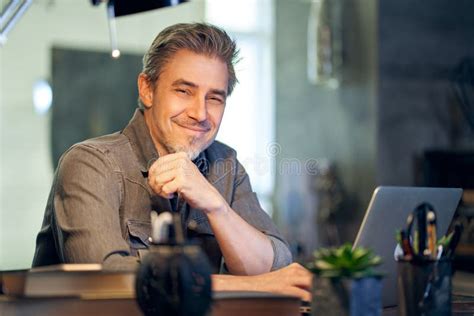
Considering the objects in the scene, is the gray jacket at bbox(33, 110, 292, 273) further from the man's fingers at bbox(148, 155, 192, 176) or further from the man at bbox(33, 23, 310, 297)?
the man's fingers at bbox(148, 155, 192, 176)

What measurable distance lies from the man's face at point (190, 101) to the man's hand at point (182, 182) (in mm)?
278

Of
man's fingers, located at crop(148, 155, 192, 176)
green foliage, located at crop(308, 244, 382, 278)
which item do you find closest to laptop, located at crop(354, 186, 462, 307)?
man's fingers, located at crop(148, 155, 192, 176)

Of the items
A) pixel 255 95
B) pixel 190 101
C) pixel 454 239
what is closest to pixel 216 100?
pixel 190 101

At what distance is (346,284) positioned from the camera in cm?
112

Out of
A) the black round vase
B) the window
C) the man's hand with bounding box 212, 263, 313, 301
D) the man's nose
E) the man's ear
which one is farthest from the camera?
the window

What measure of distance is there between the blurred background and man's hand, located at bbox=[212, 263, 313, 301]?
325cm

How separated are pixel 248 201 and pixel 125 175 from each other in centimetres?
38

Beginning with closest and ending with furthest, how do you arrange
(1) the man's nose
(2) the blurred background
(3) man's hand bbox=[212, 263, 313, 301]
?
(3) man's hand bbox=[212, 263, 313, 301] → (1) the man's nose → (2) the blurred background

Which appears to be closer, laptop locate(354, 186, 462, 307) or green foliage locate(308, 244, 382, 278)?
green foliage locate(308, 244, 382, 278)

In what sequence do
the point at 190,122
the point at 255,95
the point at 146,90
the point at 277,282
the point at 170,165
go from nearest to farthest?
1. the point at 277,282
2. the point at 170,165
3. the point at 190,122
4. the point at 146,90
5. the point at 255,95

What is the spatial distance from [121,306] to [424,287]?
0.44m

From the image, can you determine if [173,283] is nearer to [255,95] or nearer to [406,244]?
[406,244]

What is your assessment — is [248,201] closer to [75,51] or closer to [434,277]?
[434,277]

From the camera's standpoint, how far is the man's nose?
206cm
